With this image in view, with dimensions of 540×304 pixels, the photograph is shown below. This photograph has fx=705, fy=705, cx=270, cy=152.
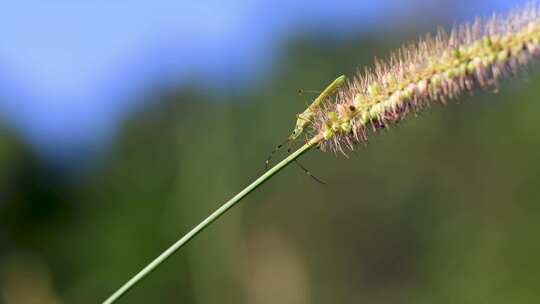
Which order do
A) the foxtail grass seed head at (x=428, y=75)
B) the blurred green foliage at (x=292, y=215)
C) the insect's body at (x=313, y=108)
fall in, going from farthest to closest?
1. the blurred green foliage at (x=292, y=215)
2. the insect's body at (x=313, y=108)
3. the foxtail grass seed head at (x=428, y=75)

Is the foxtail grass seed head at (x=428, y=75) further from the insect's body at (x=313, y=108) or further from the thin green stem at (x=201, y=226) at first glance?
the thin green stem at (x=201, y=226)

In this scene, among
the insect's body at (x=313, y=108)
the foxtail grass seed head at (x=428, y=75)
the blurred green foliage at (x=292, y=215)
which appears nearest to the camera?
the foxtail grass seed head at (x=428, y=75)

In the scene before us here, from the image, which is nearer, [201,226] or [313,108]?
[201,226]

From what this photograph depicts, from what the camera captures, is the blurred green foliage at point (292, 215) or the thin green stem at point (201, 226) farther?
the blurred green foliage at point (292, 215)


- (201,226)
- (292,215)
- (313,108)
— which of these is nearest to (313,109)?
(313,108)

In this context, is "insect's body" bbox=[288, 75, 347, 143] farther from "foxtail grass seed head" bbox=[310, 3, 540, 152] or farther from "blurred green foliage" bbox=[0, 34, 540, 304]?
"blurred green foliage" bbox=[0, 34, 540, 304]

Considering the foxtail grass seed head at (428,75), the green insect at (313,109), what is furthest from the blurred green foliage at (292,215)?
the foxtail grass seed head at (428,75)

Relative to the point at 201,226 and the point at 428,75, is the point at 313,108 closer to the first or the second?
the point at 428,75
